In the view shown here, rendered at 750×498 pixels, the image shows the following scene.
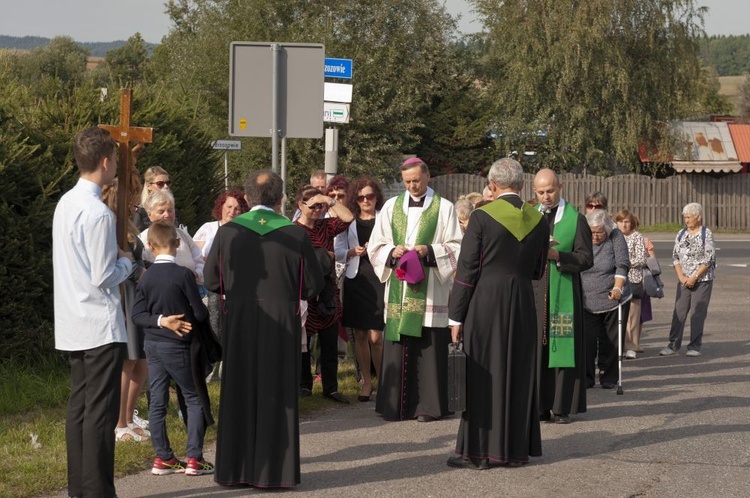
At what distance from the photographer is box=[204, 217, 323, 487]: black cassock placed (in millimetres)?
7301

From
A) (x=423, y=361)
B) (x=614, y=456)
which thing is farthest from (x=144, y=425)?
(x=614, y=456)

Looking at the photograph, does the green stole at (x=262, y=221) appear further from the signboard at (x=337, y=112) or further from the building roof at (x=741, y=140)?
the building roof at (x=741, y=140)

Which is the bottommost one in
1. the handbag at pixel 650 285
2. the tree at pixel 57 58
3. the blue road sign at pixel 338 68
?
the handbag at pixel 650 285

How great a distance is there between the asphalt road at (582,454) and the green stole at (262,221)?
1.55 metres

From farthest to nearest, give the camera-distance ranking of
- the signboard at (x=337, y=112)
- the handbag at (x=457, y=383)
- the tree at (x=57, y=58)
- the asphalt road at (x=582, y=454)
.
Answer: the tree at (x=57, y=58) → the signboard at (x=337, y=112) → the handbag at (x=457, y=383) → the asphalt road at (x=582, y=454)

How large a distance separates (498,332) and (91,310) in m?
2.84

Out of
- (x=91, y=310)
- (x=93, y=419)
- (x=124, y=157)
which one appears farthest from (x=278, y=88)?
(x=93, y=419)

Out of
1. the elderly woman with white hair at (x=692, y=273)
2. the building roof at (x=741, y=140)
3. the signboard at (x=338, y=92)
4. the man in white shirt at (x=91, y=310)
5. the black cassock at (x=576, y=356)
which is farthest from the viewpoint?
the building roof at (x=741, y=140)

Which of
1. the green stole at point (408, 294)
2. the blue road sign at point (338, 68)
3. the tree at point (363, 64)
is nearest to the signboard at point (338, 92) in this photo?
the blue road sign at point (338, 68)

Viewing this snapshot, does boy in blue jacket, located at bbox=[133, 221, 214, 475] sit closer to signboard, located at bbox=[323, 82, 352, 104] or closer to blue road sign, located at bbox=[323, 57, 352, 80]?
signboard, located at bbox=[323, 82, 352, 104]

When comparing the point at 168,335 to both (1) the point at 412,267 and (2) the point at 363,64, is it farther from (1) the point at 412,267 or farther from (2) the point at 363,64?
(2) the point at 363,64

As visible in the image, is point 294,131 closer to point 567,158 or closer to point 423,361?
point 423,361

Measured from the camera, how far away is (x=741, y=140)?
4938cm

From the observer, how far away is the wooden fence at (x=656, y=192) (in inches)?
1738
